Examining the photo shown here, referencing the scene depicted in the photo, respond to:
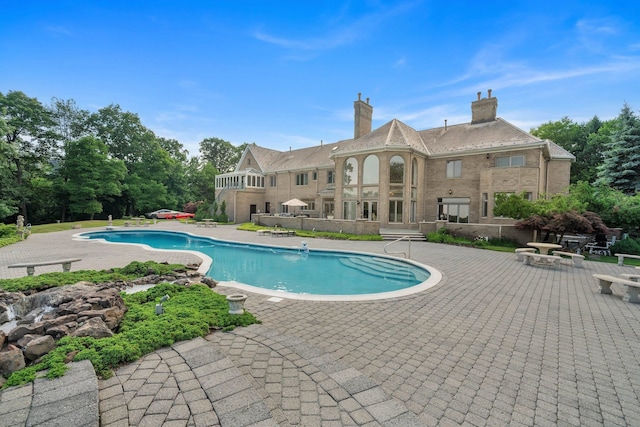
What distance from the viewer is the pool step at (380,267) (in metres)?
10.9

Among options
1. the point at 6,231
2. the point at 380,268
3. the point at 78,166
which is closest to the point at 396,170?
the point at 380,268

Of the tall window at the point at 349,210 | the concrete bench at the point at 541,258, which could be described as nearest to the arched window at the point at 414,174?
the tall window at the point at 349,210

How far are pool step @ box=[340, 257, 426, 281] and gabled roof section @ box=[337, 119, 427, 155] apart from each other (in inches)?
487

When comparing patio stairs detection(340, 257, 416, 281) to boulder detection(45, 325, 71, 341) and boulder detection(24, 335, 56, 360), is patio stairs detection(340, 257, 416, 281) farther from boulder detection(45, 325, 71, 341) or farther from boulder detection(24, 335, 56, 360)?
boulder detection(24, 335, 56, 360)

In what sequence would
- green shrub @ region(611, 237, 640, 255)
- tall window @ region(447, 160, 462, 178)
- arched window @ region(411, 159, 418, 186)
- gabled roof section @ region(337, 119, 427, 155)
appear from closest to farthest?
green shrub @ region(611, 237, 640, 255) → gabled roof section @ region(337, 119, 427, 155) → tall window @ region(447, 160, 462, 178) → arched window @ region(411, 159, 418, 186)

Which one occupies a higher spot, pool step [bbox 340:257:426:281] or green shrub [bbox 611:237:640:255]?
green shrub [bbox 611:237:640:255]

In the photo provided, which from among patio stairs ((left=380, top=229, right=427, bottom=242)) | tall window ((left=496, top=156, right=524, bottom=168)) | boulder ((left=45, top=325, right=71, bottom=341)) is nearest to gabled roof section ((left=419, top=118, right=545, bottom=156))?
tall window ((left=496, top=156, right=524, bottom=168))

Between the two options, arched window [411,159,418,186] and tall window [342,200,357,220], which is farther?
tall window [342,200,357,220]

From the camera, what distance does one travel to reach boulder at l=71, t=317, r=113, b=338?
4.03 m

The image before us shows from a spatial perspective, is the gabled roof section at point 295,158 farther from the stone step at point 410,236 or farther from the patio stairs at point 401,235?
the stone step at point 410,236

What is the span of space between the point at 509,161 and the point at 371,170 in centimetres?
1020

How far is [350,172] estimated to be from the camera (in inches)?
1006

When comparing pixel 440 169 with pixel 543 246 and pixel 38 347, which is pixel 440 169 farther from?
pixel 38 347

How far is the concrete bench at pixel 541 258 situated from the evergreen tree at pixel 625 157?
19.1 meters
